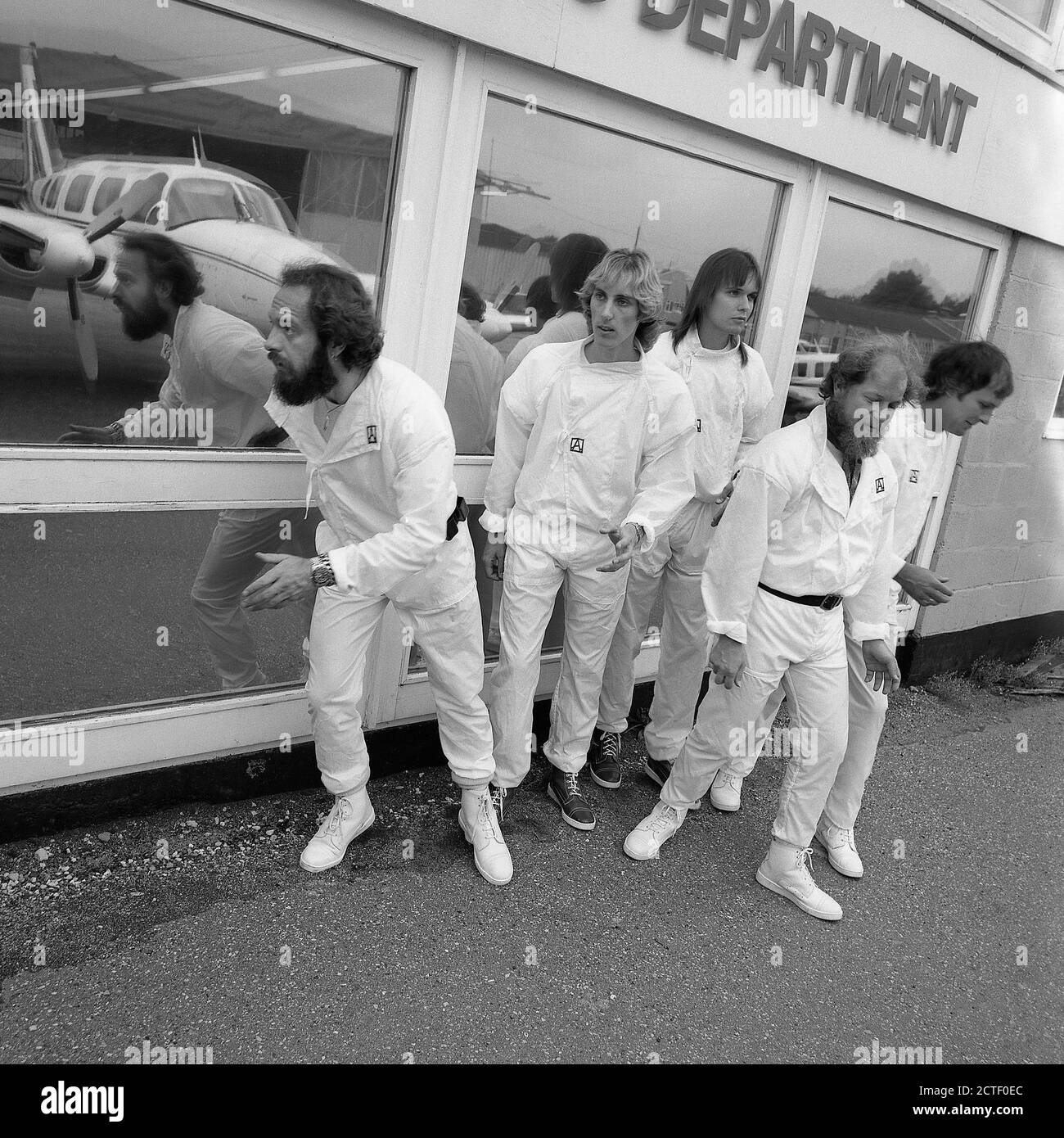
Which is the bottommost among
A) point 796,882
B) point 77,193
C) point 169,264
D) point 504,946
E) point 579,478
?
point 504,946

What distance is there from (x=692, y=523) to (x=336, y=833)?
185cm

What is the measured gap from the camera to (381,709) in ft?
12.6

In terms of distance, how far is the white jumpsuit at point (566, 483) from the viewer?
342 cm

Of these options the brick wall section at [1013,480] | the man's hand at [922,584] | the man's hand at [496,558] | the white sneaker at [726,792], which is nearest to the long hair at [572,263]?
the man's hand at [496,558]

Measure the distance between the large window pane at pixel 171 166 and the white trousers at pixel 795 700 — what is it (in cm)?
186

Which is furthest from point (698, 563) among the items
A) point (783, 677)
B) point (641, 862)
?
point (641, 862)

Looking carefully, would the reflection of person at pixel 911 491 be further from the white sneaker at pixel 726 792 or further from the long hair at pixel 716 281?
the long hair at pixel 716 281

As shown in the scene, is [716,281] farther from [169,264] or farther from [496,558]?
[169,264]

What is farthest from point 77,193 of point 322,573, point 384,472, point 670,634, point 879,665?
point 879,665

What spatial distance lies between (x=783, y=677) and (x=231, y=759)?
198 centimetres

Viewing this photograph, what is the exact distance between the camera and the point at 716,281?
3.79 m

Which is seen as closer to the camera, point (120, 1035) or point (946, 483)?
point (120, 1035)

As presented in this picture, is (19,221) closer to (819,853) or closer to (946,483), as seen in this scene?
(819,853)

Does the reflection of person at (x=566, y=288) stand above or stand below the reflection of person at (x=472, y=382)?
above
